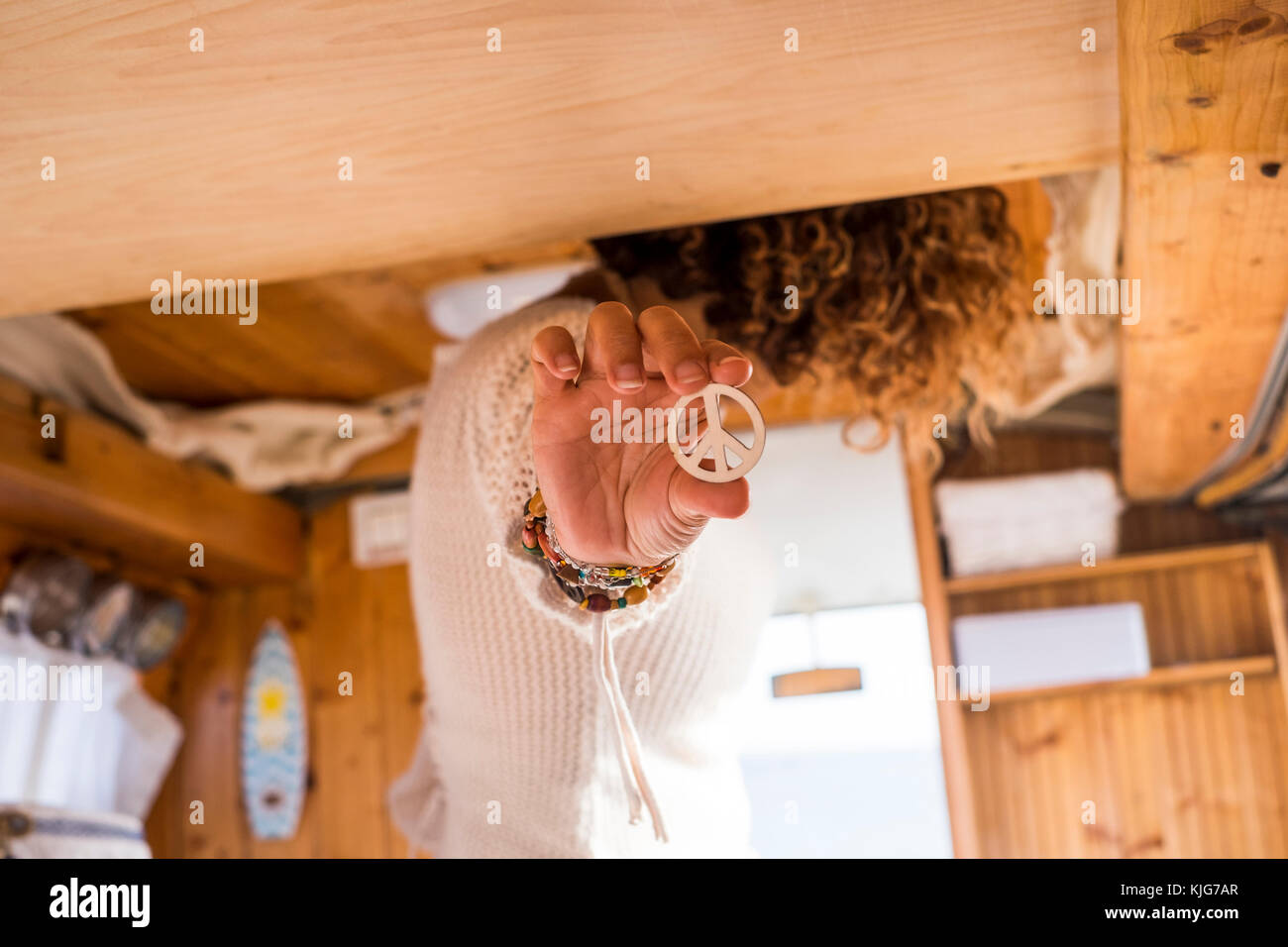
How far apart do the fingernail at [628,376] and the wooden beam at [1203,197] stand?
1.39 feet

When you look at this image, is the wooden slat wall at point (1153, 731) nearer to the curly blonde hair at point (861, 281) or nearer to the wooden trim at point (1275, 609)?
the wooden trim at point (1275, 609)

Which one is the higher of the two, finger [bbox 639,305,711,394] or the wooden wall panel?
finger [bbox 639,305,711,394]

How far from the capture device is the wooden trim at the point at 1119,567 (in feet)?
8.68

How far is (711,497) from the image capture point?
2.41 ft

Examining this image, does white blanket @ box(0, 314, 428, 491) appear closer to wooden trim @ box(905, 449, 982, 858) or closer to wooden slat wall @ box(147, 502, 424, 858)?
wooden slat wall @ box(147, 502, 424, 858)

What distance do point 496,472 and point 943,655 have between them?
5.74 feet

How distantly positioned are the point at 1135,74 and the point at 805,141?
0.26 m

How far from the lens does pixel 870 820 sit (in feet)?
8.32

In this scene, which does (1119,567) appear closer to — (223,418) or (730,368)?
(223,418)

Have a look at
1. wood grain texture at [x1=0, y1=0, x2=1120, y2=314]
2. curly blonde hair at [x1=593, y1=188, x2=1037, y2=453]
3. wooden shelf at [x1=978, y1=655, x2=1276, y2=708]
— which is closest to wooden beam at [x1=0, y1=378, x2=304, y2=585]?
wood grain texture at [x1=0, y1=0, x2=1120, y2=314]

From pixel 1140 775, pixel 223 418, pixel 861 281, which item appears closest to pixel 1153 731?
pixel 1140 775

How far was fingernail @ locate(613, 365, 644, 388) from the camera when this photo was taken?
29.9 inches

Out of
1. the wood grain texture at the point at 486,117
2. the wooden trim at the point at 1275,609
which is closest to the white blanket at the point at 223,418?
the wood grain texture at the point at 486,117
